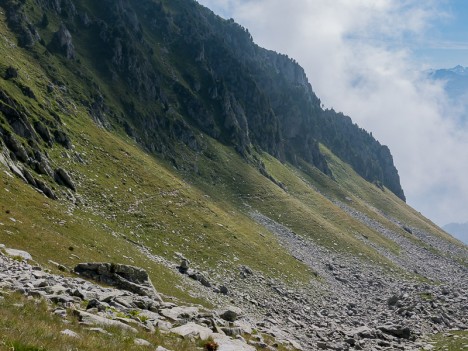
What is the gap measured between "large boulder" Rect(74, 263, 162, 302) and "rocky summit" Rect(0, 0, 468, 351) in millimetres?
99

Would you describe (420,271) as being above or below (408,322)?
above

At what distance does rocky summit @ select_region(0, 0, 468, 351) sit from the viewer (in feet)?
68.8

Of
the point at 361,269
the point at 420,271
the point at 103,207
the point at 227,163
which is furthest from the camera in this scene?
the point at 227,163

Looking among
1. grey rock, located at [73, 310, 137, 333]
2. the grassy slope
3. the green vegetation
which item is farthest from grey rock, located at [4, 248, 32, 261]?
grey rock, located at [73, 310, 137, 333]

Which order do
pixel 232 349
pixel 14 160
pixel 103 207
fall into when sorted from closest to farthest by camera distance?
1. pixel 232 349
2. pixel 14 160
3. pixel 103 207

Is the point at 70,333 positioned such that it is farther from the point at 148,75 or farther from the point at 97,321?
the point at 148,75

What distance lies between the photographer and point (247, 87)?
189m

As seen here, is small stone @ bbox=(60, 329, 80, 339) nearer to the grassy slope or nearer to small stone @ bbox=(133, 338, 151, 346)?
small stone @ bbox=(133, 338, 151, 346)

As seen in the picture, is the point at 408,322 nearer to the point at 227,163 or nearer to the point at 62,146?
the point at 62,146

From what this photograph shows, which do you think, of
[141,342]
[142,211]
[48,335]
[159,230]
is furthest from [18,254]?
[142,211]

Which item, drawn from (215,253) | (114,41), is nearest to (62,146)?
(215,253)

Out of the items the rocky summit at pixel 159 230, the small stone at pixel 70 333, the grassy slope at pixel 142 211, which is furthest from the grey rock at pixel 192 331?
the grassy slope at pixel 142 211

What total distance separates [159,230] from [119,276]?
2749cm

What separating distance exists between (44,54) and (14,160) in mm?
62554
